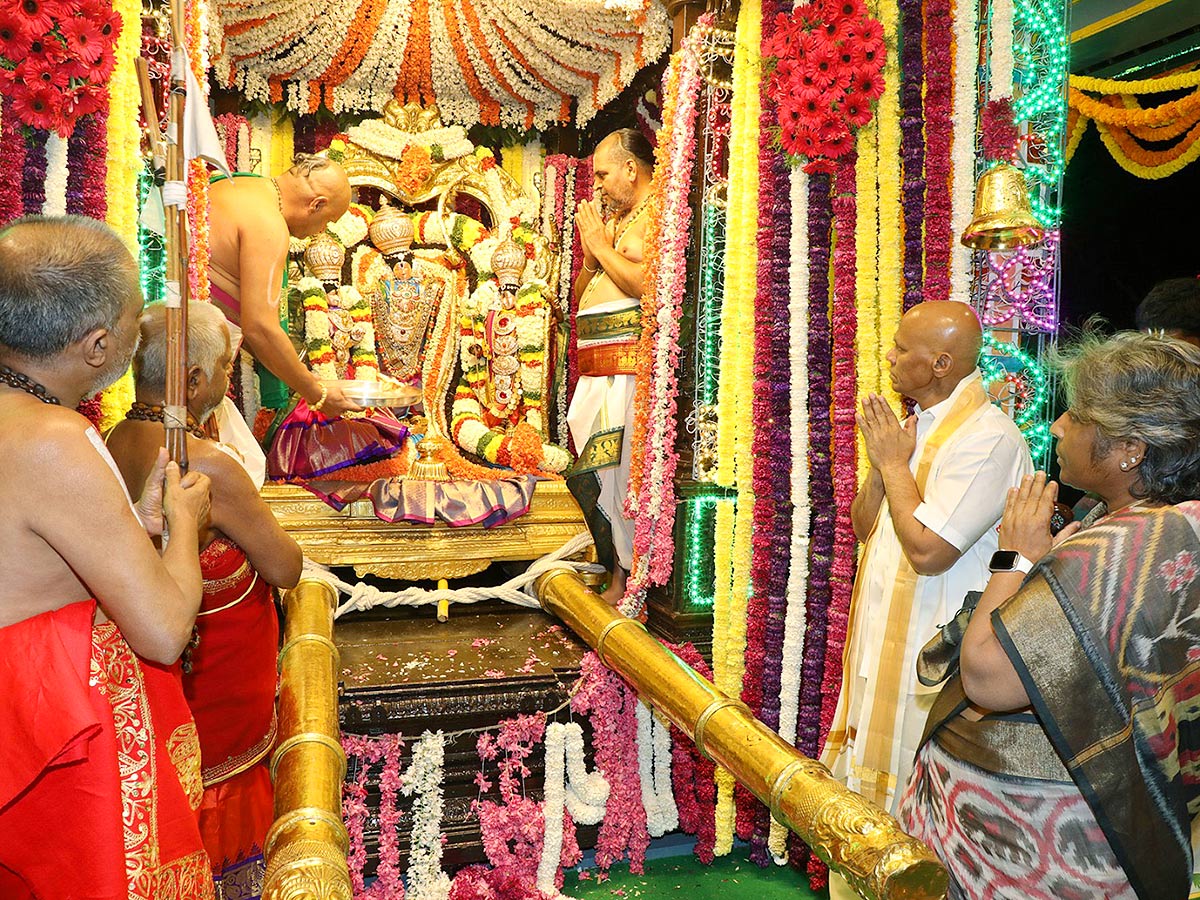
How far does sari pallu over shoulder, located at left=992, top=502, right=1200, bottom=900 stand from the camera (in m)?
1.77

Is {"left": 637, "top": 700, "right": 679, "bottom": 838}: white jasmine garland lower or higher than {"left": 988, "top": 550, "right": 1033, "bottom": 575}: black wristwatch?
lower

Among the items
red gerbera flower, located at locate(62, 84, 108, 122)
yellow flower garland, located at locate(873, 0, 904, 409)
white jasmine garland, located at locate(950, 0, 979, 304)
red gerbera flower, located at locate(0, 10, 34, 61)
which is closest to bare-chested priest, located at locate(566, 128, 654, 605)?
yellow flower garland, located at locate(873, 0, 904, 409)

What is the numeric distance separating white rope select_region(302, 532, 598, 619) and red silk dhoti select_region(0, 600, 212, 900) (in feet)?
7.87

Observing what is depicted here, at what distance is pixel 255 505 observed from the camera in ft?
8.51

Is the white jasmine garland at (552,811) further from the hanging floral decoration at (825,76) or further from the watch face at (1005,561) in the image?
the hanging floral decoration at (825,76)

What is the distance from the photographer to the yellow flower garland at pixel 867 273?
341 cm

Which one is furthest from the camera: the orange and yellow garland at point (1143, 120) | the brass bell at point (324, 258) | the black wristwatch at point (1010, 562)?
the brass bell at point (324, 258)

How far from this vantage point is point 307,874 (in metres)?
2.06

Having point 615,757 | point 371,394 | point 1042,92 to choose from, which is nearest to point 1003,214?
point 1042,92

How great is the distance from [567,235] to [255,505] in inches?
164

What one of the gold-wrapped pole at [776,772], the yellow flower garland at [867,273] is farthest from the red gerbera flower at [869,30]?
the gold-wrapped pole at [776,772]

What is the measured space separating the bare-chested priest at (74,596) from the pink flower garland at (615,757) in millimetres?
2223

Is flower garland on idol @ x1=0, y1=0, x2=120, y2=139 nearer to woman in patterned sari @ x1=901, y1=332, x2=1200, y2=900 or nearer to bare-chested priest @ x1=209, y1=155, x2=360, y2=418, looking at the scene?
bare-chested priest @ x1=209, y1=155, x2=360, y2=418

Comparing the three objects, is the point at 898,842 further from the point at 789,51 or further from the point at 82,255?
the point at 789,51
